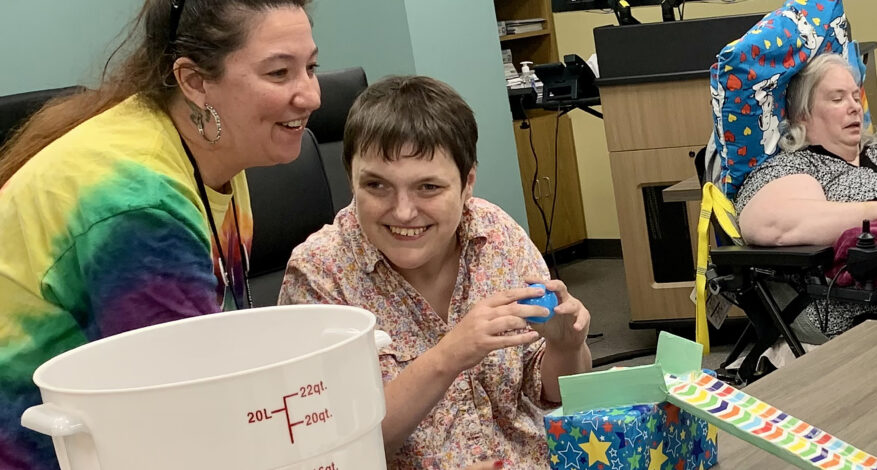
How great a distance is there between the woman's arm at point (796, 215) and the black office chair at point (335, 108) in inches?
37.3

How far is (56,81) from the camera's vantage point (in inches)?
145

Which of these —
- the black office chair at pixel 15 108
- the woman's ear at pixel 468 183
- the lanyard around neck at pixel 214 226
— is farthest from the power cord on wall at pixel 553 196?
the lanyard around neck at pixel 214 226

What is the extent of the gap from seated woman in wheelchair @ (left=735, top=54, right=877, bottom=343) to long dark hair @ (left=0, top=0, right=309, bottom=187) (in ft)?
4.72

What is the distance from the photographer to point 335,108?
233cm

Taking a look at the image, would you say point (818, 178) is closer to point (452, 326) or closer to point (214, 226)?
point (452, 326)

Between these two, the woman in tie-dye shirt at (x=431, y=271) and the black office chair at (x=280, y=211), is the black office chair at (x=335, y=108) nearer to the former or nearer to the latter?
the black office chair at (x=280, y=211)

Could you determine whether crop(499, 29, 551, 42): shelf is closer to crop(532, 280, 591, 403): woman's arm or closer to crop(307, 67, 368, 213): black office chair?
crop(307, 67, 368, 213): black office chair

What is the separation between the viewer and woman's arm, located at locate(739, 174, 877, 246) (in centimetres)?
238

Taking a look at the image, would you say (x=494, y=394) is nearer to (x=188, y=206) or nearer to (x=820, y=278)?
(x=188, y=206)

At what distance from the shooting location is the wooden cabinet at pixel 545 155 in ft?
17.0

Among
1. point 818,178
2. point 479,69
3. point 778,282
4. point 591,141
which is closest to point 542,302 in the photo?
point 778,282

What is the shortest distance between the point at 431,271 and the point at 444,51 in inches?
92.8

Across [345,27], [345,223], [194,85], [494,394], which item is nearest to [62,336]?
[194,85]

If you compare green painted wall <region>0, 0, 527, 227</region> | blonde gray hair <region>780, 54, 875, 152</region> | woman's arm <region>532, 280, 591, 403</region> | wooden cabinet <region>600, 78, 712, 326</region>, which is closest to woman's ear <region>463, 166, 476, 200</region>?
woman's arm <region>532, 280, 591, 403</region>
